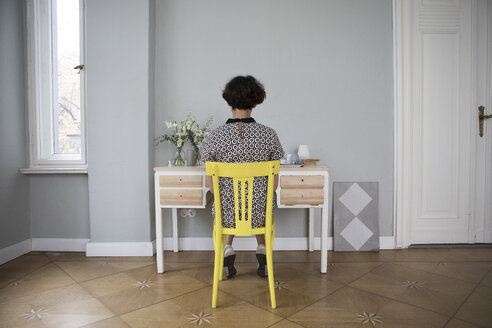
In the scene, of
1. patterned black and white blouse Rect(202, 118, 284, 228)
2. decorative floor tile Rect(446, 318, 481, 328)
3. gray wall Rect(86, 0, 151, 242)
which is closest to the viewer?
decorative floor tile Rect(446, 318, 481, 328)

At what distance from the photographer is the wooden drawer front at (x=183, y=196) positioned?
2.34 metres

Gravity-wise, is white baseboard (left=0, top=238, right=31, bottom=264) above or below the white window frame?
below

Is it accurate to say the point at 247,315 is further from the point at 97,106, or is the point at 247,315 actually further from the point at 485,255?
the point at 485,255

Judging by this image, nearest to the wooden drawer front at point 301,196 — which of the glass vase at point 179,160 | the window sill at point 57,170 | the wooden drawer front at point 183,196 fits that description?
the wooden drawer front at point 183,196

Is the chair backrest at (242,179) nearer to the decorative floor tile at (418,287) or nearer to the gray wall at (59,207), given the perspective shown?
the decorative floor tile at (418,287)

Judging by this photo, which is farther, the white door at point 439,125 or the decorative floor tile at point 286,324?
the white door at point 439,125

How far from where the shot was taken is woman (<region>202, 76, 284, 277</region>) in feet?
6.10

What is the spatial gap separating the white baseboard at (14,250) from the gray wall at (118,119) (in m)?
0.70

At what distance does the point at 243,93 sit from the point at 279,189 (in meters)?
0.81

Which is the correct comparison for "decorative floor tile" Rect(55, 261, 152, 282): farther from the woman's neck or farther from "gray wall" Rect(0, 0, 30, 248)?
the woman's neck

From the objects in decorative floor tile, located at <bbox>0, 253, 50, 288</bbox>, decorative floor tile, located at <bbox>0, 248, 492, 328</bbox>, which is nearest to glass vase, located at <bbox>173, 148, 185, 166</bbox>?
decorative floor tile, located at <bbox>0, 248, 492, 328</bbox>

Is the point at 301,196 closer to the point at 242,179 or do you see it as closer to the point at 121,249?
the point at 242,179

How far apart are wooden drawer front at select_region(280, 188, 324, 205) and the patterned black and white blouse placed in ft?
1.58

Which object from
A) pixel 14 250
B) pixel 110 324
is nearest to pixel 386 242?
pixel 110 324
